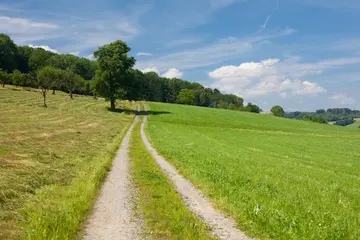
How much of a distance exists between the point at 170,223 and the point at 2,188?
21.8ft

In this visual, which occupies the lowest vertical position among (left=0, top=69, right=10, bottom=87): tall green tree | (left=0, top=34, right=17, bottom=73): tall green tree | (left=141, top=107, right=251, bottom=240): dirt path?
(left=141, top=107, right=251, bottom=240): dirt path

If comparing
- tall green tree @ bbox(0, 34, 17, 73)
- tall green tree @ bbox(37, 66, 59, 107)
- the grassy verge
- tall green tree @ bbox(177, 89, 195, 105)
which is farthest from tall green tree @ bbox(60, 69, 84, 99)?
the grassy verge

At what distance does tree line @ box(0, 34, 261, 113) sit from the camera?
7744 cm

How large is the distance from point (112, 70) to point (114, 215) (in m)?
70.3

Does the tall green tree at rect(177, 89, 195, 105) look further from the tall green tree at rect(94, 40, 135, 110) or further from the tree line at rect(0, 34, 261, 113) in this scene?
the tall green tree at rect(94, 40, 135, 110)

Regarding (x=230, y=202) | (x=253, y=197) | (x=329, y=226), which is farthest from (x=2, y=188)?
(x=329, y=226)

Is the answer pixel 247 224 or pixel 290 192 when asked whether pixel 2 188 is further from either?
pixel 290 192

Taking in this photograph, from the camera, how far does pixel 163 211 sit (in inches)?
412

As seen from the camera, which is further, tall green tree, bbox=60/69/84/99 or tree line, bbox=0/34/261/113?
tall green tree, bbox=60/69/84/99

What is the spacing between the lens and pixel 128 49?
8181cm

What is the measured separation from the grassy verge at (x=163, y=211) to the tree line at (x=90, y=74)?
62.4m

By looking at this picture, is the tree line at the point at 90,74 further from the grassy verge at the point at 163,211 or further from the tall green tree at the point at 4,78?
the grassy verge at the point at 163,211

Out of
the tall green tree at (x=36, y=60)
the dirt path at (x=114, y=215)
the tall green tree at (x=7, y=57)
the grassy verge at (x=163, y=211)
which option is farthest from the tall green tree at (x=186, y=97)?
the dirt path at (x=114, y=215)

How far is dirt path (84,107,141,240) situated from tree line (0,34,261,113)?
63226mm
